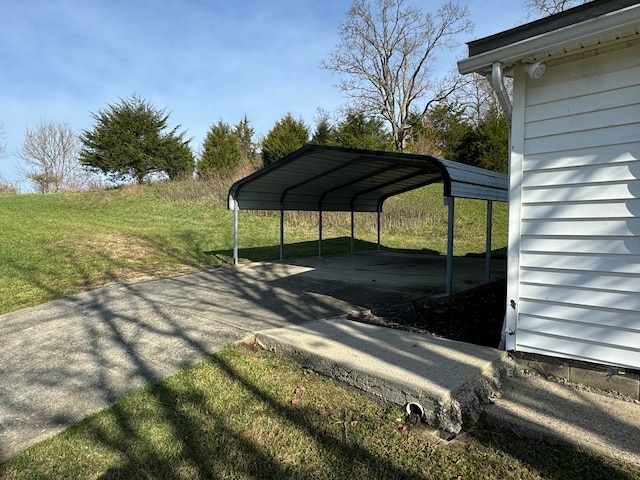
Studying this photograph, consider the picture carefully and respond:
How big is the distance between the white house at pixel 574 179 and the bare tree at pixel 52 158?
3306 centimetres

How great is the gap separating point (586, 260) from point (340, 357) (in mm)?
1890

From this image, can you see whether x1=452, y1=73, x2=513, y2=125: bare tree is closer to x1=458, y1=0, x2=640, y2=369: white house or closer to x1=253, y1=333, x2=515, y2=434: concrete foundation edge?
x1=458, y1=0, x2=640, y2=369: white house

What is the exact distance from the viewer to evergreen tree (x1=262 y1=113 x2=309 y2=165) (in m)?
23.0

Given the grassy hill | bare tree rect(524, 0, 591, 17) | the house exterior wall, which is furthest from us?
bare tree rect(524, 0, 591, 17)

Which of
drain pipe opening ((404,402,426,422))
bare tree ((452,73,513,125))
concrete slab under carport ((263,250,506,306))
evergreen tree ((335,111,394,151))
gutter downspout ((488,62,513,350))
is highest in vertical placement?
bare tree ((452,73,513,125))

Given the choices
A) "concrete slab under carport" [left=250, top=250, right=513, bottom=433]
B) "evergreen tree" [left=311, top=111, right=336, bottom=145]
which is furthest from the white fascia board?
"evergreen tree" [left=311, top=111, right=336, bottom=145]

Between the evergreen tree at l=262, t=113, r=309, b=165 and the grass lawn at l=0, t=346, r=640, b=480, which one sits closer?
the grass lawn at l=0, t=346, r=640, b=480

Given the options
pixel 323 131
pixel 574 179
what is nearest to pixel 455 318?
pixel 574 179

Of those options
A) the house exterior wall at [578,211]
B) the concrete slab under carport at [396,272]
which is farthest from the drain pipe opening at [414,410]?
the concrete slab under carport at [396,272]

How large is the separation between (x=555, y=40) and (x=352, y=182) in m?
7.44

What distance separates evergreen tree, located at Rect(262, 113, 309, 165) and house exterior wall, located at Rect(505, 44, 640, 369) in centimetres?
2026

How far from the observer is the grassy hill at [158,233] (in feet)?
26.0

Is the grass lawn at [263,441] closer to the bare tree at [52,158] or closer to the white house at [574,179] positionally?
the white house at [574,179]

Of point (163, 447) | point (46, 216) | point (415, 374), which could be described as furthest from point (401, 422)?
point (46, 216)
